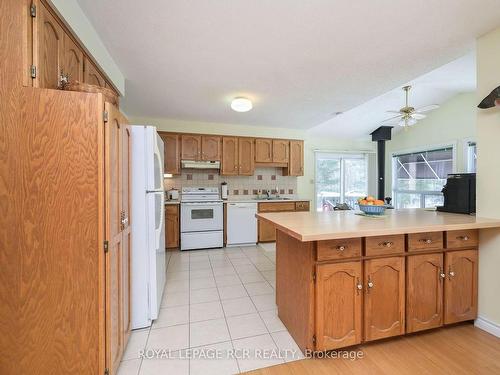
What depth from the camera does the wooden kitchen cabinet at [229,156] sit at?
14.6 feet

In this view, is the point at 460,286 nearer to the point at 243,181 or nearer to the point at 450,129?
the point at 243,181

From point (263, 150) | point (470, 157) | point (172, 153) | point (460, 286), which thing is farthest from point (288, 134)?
point (460, 286)

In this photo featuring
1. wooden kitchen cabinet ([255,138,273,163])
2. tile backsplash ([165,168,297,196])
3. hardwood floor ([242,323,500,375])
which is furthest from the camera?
wooden kitchen cabinet ([255,138,273,163])

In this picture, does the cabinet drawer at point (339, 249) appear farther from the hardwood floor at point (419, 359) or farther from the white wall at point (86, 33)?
the white wall at point (86, 33)

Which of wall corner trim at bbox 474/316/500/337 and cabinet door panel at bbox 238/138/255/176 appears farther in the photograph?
cabinet door panel at bbox 238/138/255/176

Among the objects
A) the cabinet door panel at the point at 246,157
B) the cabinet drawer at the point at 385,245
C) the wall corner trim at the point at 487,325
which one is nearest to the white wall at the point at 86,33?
the cabinet drawer at the point at 385,245

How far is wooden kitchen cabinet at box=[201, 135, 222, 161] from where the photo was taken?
14.3ft

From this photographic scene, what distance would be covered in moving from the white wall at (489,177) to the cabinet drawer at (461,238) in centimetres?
6

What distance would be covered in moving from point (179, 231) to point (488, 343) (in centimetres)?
379

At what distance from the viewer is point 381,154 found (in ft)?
18.5

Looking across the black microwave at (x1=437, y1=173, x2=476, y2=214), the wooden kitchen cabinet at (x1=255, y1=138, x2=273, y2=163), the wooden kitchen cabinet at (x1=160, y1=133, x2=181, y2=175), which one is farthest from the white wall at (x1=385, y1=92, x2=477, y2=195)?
the wooden kitchen cabinet at (x1=160, y1=133, x2=181, y2=175)

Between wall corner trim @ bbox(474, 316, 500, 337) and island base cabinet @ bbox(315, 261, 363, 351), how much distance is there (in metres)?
1.13

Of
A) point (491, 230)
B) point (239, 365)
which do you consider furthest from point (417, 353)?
point (239, 365)

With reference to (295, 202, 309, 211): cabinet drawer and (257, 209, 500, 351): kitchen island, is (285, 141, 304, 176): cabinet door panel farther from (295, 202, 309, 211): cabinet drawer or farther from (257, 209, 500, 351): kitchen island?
(257, 209, 500, 351): kitchen island
